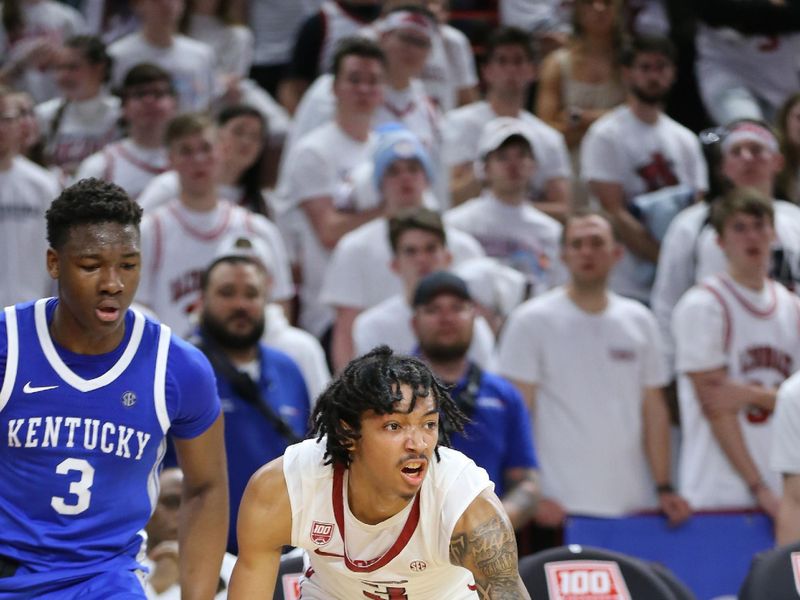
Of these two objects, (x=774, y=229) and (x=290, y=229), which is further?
(x=290, y=229)

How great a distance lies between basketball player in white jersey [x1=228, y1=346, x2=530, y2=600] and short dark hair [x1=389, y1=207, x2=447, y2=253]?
2.91m

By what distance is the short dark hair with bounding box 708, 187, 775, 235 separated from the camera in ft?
23.6

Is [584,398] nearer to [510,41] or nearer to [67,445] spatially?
[510,41]

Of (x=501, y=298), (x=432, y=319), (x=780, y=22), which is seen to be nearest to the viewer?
(x=432, y=319)

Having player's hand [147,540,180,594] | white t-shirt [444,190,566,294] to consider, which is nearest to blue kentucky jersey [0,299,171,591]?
player's hand [147,540,180,594]

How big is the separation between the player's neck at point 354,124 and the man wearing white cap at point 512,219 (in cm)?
82

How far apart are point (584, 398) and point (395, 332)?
100 cm

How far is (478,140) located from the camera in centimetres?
903

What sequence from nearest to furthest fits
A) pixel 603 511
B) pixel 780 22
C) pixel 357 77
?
pixel 603 511 → pixel 357 77 → pixel 780 22

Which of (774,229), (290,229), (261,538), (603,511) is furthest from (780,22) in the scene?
(261,538)

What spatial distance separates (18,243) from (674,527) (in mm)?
3995

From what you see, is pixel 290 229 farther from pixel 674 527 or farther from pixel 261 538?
pixel 261 538

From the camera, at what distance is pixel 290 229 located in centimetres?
853

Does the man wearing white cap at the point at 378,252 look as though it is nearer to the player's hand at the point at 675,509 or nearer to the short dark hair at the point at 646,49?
the player's hand at the point at 675,509
